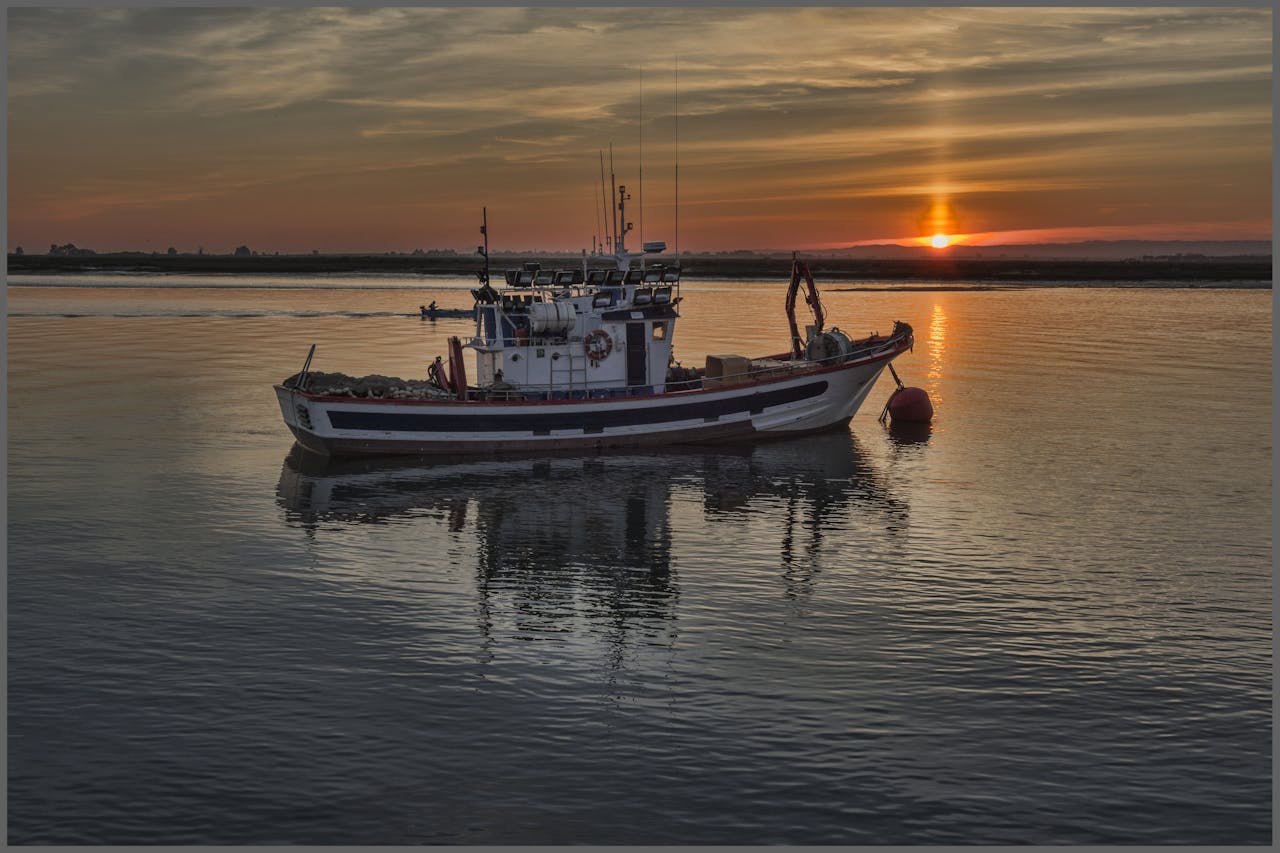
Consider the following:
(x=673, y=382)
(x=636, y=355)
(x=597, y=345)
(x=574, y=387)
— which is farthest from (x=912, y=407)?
(x=574, y=387)

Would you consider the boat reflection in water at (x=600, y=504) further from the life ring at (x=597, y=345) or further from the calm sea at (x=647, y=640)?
the life ring at (x=597, y=345)

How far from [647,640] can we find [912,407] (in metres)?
29.4

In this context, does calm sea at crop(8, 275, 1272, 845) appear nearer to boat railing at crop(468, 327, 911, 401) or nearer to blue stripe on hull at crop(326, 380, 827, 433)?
blue stripe on hull at crop(326, 380, 827, 433)

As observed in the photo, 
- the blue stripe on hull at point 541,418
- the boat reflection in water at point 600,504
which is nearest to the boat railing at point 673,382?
the blue stripe on hull at point 541,418

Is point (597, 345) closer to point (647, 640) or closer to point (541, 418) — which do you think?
point (541, 418)

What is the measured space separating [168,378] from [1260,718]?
5499 centimetres

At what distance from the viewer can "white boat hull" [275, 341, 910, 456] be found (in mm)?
40375

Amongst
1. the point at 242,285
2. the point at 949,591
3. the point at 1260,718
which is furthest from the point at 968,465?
the point at 242,285

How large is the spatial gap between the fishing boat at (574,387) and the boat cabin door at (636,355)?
0.05 meters

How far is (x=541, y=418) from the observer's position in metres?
41.7

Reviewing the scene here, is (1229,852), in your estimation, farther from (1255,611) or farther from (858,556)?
(858,556)

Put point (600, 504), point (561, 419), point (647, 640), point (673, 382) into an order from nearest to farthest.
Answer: point (647, 640) < point (600, 504) < point (561, 419) < point (673, 382)

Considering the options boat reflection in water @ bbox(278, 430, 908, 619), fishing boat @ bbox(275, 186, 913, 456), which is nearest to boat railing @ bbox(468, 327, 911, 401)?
fishing boat @ bbox(275, 186, 913, 456)

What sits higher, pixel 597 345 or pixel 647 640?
pixel 597 345
